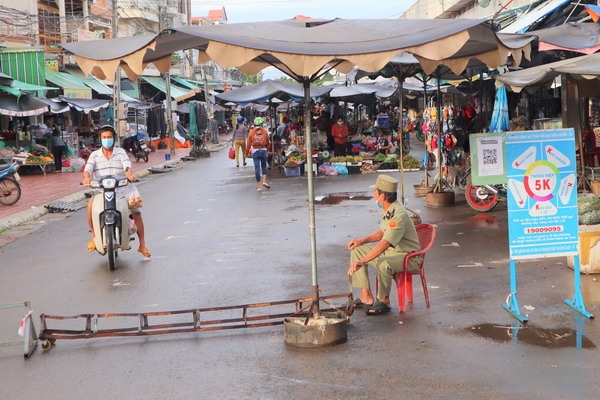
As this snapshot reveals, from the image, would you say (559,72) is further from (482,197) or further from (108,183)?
(108,183)

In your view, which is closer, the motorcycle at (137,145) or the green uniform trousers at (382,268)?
the green uniform trousers at (382,268)

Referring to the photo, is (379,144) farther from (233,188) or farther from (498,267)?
(498,267)

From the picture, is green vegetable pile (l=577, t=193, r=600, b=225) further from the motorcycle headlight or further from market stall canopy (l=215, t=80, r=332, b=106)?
market stall canopy (l=215, t=80, r=332, b=106)

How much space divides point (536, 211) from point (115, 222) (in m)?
5.56

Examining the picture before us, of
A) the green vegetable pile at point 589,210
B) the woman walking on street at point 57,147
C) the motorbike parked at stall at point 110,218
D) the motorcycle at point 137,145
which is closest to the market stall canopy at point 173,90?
the motorcycle at point 137,145

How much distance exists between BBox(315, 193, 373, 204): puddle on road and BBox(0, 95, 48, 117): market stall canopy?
40.9 feet

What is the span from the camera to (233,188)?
21266 millimetres

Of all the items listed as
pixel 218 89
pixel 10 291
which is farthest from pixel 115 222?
pixel 218 89

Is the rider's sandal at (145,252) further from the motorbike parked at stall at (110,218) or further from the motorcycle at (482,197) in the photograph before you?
the motorcycle at (482,197)

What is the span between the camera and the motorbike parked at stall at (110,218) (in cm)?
1019

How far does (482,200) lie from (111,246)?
22.9 ft

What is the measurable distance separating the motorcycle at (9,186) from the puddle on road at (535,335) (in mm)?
14118

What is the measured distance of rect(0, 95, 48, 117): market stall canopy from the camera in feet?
83.1

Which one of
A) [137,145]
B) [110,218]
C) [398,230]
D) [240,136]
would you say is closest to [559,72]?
[398,230]
